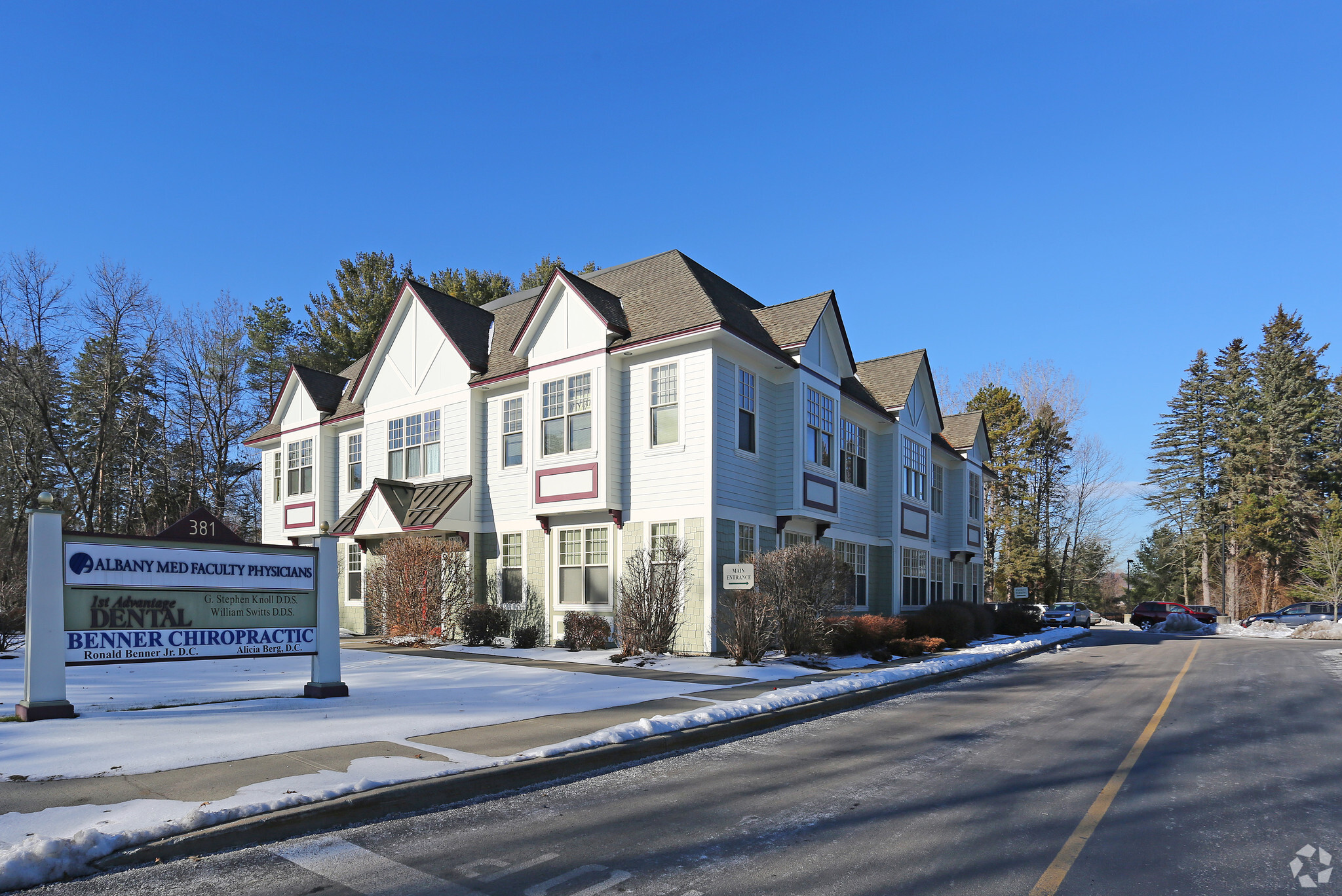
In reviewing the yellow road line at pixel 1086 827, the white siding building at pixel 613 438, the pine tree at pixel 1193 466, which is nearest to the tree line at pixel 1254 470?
the pine tree at pixel 1193 466

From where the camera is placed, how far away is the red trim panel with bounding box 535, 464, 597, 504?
1975 cm

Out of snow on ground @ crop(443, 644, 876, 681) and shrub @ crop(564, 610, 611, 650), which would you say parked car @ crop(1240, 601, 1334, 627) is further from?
shrub @ crop(564, 610, 611, 650)

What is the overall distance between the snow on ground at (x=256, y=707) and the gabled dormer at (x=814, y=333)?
401 inches

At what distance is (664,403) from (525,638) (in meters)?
6.81

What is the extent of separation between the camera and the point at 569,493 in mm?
20266

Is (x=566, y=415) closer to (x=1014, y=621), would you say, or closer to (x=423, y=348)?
(x=423, y=348)

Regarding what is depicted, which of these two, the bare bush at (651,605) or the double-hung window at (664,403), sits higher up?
the double-hung window at (664,403)

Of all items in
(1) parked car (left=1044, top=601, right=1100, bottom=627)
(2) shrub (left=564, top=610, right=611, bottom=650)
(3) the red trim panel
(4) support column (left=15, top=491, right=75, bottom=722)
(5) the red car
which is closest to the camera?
(4) support column (left=15, top=491, right=75, bottom=722)

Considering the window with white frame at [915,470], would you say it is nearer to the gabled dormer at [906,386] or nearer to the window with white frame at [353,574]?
the gabled dormer at [906,386]

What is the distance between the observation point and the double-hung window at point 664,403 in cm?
1912

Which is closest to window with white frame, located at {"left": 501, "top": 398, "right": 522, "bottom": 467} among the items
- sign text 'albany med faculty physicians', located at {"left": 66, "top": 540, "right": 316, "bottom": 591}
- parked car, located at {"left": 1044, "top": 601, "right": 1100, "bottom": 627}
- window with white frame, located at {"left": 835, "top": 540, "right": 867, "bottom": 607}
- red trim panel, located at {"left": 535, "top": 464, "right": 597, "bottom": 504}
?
red trim panel, located at {"left": 535, "top": 464, "right": 597, "bottom": 504}

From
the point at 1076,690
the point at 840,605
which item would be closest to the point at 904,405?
the point at 840,605

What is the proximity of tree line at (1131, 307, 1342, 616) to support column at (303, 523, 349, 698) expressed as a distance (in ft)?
193

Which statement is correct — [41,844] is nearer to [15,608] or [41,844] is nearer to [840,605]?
[840,605]
